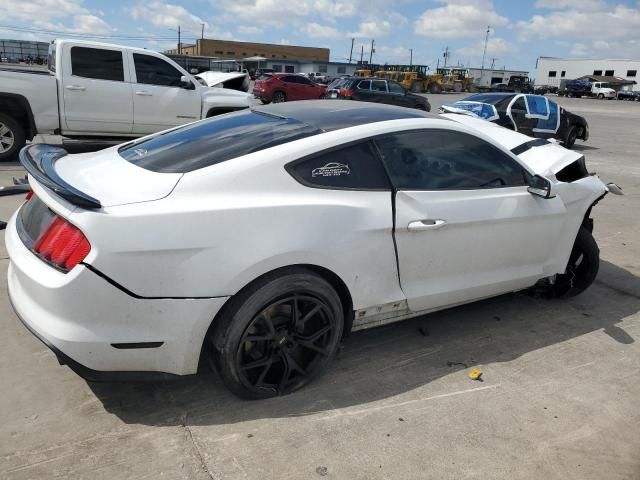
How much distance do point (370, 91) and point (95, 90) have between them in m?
15.2

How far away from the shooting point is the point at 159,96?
9.36 m

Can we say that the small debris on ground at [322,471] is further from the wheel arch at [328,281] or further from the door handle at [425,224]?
the door handle at [425,224]

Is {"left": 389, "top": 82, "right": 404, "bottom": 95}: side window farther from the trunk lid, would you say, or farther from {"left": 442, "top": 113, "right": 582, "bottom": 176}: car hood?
the trunk lid

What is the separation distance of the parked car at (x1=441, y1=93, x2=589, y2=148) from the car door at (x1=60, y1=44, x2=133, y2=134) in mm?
7280

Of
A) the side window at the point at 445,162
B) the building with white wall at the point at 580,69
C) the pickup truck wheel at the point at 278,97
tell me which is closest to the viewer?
the side window at the point at 445,162

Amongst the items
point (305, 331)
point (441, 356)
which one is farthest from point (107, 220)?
point (441, 356)

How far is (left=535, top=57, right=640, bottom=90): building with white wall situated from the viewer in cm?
8131

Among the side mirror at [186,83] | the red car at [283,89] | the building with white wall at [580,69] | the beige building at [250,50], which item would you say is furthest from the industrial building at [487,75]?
the side mirror at [186,83]

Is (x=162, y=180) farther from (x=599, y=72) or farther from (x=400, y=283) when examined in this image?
(x=599, y=72)

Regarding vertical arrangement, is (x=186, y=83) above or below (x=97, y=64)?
below

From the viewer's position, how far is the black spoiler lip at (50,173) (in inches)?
91.9

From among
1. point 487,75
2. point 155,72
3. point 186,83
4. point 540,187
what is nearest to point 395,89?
point 186,83

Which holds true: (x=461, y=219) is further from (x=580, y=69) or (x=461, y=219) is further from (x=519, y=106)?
(x=580, y=69)

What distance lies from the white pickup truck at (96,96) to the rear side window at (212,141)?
585 cm
